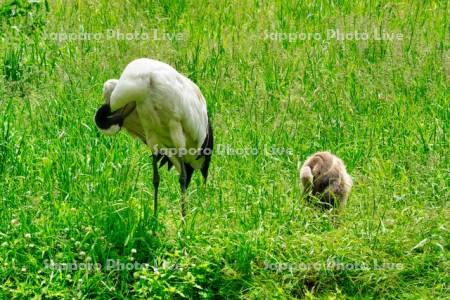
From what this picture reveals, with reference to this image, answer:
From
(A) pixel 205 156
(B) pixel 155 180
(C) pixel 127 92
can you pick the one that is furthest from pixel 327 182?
(C) pixel 127 92

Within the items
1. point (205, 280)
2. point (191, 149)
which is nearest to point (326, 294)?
point (205, 280)

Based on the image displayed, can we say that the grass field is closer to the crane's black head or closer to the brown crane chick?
the brown crane chick

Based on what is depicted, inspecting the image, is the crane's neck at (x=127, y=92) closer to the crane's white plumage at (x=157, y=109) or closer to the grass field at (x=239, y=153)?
the crane's white plumage at (x=157, y=109)

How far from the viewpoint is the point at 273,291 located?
6504 millimetres

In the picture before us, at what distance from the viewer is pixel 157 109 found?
704 centimetres

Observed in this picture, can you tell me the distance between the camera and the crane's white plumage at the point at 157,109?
6867mm

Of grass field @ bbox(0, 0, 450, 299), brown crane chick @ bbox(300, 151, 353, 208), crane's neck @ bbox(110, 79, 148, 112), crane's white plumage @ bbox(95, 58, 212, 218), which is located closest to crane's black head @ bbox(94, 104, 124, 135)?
crane's white plumage @ bbox(95, 58, 212, 218)

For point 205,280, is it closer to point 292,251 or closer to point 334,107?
point 292,251

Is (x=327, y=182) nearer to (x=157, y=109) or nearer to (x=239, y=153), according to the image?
(x=239, y=153)

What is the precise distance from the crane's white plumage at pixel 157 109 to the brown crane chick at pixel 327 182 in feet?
3.01

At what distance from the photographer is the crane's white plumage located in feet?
22.5

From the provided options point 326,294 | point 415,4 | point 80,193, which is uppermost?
point 415,4

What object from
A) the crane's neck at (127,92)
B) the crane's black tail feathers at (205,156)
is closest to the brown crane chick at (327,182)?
the crane's black tail feathers at (205,156)

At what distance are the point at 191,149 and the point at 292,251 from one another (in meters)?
1.37
